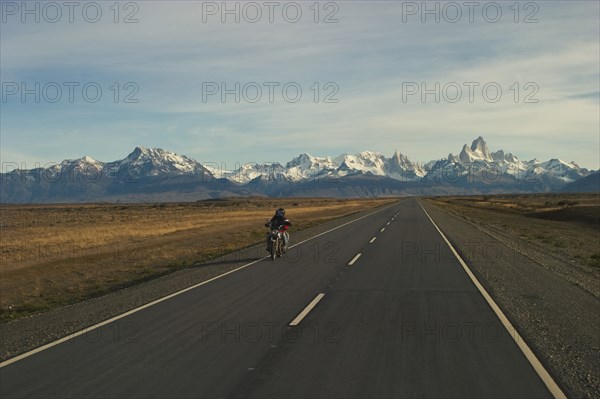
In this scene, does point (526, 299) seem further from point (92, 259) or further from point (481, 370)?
point (92, 259)

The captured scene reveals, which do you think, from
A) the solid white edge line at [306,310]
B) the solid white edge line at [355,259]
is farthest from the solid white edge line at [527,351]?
the solid white edge line at [355,259]

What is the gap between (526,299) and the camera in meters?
11.8

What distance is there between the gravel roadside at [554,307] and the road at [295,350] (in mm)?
438

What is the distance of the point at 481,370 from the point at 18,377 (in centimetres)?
601

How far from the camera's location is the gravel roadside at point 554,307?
7.05m

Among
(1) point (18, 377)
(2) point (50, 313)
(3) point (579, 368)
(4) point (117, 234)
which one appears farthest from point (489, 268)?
(4) point (117, 234)

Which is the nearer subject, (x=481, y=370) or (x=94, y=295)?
(x=481, y=370)

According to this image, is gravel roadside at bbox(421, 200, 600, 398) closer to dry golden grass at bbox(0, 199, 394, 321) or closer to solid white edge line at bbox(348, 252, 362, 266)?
solid white edge line at bbox(348, 252, 362, 266)

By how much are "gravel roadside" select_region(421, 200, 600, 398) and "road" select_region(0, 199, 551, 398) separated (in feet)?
1.44

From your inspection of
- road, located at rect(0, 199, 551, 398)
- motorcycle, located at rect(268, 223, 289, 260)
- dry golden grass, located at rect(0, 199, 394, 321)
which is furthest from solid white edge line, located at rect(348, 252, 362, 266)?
dry golden grass, located at rect(0, 199, 394, 321)

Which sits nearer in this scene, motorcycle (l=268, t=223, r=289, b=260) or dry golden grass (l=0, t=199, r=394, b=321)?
dry golden grass (l=0, t=199, r=394, b=321)

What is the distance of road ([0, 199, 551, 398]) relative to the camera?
6.22 meters

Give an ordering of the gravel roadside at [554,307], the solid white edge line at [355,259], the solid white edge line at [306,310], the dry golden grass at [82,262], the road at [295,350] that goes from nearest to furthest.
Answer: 1. the road at [295,350]
2. the gravel roadside at [554,307]
3. the solid white edge line at [306,310]
4. the dry golden grass at [82,262]
5. the solid white edge line at [355,259]

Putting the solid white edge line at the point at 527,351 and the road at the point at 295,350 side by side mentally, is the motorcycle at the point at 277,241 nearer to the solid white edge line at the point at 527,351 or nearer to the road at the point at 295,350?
the road at the point at 295,350
